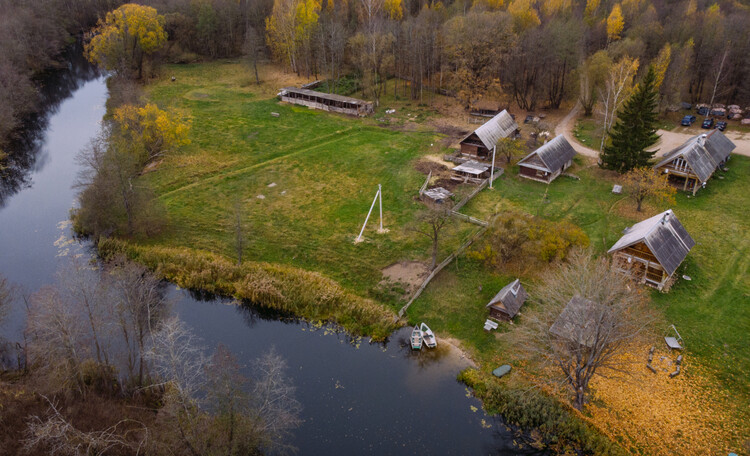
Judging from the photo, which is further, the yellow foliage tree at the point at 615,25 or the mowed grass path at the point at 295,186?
the yellow foliage tree at the point at 615,25

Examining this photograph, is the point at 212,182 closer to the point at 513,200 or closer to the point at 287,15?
the point at 513,200

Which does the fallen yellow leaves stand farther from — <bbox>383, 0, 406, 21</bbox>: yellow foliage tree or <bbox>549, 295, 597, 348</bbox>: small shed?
<bbox>383, 0, 406, 21</bbox>: yellow foliage tree

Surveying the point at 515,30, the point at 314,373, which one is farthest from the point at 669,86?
the point at 314,373

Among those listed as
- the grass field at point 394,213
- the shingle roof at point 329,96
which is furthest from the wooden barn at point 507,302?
the shingle roof at point 329,96

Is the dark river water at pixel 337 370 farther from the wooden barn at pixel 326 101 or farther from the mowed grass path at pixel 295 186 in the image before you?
the wooden barn at pixel 326 101

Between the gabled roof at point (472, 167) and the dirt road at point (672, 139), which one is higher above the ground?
Result: the gabled roof at point (472, 167)

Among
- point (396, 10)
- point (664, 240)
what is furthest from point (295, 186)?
point (396, 10)

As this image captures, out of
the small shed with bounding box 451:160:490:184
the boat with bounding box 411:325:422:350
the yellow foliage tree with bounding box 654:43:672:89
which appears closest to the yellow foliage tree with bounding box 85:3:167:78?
the small shed with bounding box 451:160:490:184
